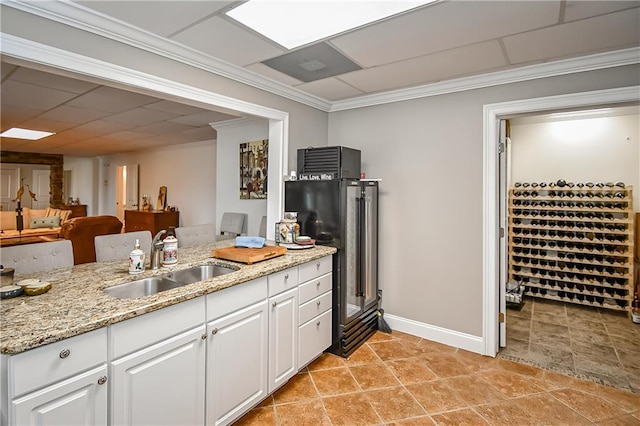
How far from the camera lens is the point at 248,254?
2.29 m

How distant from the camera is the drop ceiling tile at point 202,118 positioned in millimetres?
4087

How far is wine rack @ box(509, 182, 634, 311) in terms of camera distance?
389 cm

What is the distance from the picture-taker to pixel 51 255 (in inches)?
83.7

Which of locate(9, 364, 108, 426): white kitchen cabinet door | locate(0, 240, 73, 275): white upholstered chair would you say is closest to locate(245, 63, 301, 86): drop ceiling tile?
locate(0, 240, 73, 275): white upholstered chair

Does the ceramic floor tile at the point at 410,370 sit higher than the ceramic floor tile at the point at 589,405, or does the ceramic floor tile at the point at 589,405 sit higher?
the ceramic floor tile at the point at 410,370

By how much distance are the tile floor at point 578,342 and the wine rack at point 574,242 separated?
24 cm

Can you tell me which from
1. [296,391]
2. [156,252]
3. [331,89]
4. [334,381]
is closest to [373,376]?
[334,381]

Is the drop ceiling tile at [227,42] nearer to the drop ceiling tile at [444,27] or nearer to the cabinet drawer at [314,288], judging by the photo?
the drop ceiling tile at [444,27]

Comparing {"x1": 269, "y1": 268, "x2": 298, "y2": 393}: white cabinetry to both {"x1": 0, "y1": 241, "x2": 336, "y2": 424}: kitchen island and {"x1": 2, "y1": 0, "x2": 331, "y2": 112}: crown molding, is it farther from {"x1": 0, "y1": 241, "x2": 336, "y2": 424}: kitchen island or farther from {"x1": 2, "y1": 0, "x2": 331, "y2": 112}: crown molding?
{"x1": 2, "y1": 0, "x2": 331, "y2": 112}: crown molding

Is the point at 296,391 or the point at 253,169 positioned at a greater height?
the point at 253,169

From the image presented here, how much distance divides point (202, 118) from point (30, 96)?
1.68m

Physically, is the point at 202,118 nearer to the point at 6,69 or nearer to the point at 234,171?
the point at 234,171

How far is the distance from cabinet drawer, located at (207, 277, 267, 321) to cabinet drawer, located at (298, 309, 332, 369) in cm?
57

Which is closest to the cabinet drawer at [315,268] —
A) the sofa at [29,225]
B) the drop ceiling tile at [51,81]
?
the drop ceiling tile at [51,81]
